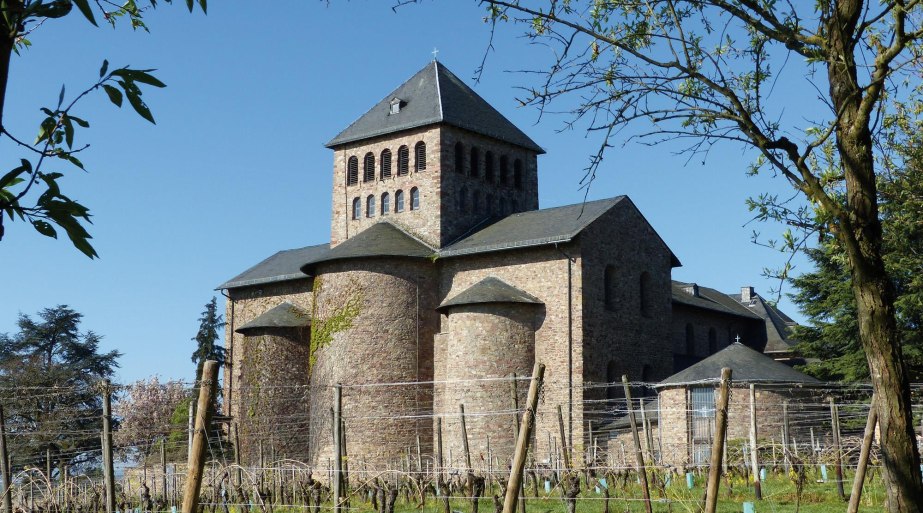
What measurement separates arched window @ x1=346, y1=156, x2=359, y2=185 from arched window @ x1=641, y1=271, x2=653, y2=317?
478 inches

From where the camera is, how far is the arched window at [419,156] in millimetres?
40438

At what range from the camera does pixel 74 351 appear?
60.2 metres

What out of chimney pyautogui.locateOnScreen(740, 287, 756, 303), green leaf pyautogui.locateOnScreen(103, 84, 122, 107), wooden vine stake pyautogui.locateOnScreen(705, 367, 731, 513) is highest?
chimney pyautogui.locateOnScreen(740, 287, 756, 303)

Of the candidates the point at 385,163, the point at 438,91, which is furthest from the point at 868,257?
the point at 385,163

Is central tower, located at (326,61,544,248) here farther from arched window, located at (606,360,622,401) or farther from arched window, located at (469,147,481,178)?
arched window, located at (606,360,622,401)

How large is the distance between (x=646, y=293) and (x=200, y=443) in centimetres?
3178

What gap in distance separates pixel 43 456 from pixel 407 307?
707 inches

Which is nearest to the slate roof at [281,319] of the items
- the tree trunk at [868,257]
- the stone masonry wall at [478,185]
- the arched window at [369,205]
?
the arched window at [369,205]

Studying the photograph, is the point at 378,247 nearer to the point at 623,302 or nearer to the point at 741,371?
the point at 623,302

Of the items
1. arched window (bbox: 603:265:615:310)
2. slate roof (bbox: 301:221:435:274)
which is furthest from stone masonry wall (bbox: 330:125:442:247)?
arched window (bbox: 603:265:615:310)

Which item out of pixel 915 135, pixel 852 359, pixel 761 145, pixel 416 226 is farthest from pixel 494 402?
pixel 761 145

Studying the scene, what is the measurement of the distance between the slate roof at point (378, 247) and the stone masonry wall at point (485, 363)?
10.3ft

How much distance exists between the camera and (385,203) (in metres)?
41.6

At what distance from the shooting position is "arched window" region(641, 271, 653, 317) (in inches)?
→ 1521
